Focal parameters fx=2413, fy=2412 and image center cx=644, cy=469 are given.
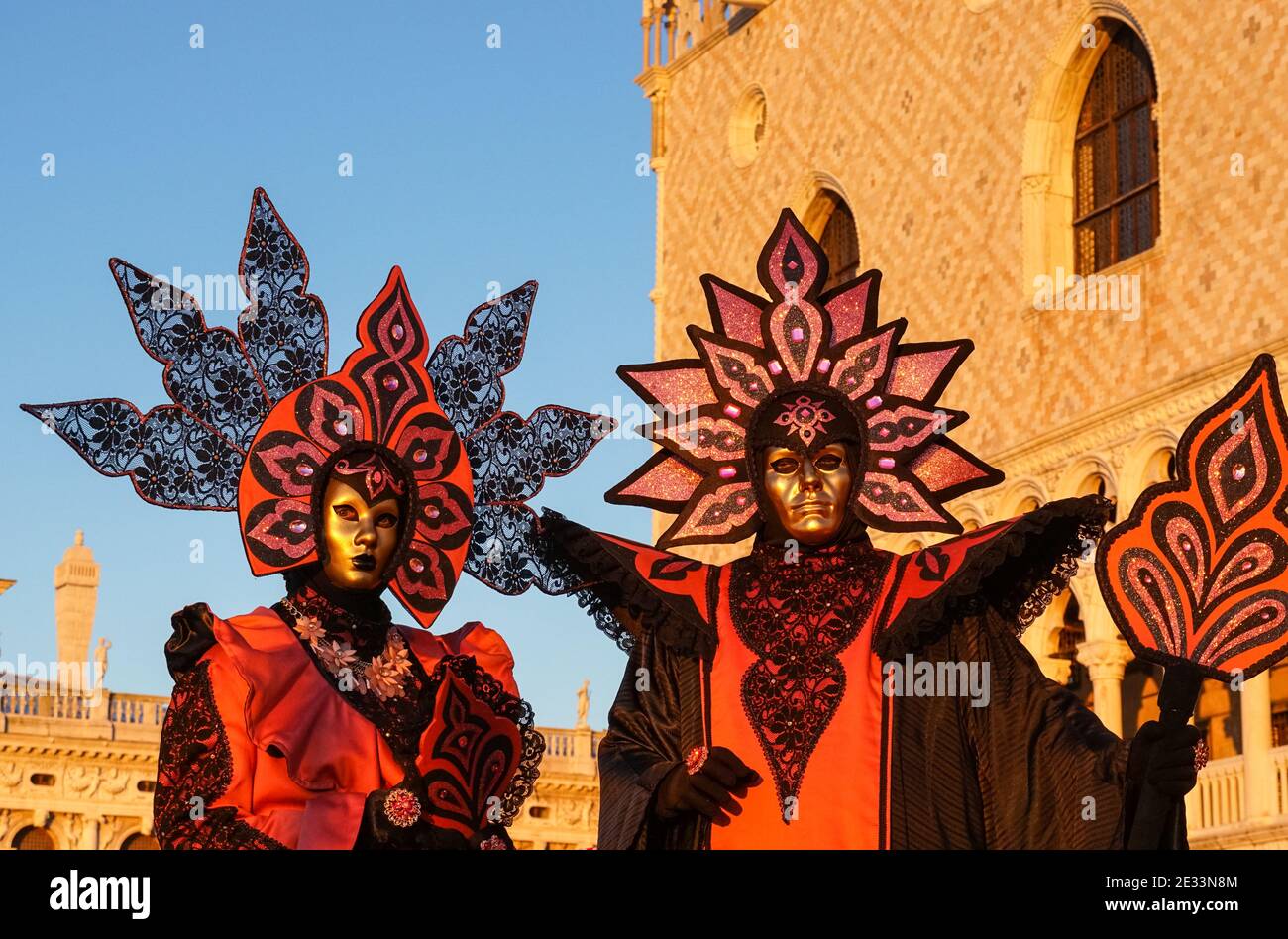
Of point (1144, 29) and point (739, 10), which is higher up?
point (739, 10)

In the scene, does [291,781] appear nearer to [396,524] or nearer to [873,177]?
[396,524]

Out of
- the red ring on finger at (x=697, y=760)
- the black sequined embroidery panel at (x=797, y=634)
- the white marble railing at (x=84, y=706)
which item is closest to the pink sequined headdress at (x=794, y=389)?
the black sequined embroidery panel at (x=797, y=634)

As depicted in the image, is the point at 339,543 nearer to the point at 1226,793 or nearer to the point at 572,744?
the point at 1226,793

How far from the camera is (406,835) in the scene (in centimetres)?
414

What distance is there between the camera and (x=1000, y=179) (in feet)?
50.3

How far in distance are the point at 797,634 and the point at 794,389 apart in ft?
1.56

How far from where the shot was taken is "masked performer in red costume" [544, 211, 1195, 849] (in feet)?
13.7

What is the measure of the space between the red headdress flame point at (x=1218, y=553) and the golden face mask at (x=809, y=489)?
2.47ft

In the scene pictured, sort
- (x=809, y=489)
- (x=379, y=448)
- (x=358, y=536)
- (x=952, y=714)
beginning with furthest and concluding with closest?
(x=379, y=448) → (x=358, y=536) → (x=809, y=489) → (x=952, y=714)

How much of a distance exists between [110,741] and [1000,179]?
1230 cm

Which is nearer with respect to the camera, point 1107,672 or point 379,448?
point 379,448

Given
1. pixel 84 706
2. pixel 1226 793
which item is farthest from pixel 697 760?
pixel 84 706
